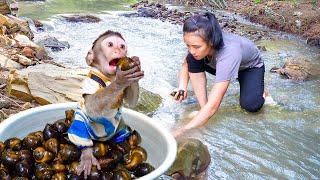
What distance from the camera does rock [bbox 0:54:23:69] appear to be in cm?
523

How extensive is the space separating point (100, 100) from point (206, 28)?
1.57m

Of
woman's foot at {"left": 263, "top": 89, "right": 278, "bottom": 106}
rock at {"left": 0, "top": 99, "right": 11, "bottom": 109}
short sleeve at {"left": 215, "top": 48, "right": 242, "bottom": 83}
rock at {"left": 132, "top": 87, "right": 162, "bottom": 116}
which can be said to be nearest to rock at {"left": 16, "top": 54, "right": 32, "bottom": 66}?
rock at {"left": 132, "top": 87, "right": 162, "bottom": 116}

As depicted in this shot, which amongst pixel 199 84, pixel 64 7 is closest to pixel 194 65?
pixel 199 84

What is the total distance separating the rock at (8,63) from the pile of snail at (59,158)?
289 cm

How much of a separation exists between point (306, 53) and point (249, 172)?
15.9 ft

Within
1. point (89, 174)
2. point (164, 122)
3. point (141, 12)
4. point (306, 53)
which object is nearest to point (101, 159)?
point (89, 174)

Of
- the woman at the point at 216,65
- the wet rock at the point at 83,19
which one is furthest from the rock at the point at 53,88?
the wet rock at the point at 83,19

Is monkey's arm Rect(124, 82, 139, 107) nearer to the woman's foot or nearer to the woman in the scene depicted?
the woman

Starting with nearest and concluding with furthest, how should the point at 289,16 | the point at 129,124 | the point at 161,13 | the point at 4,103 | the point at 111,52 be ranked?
1. the point at 111,52
2. the point at 129,124
3. the point at 4,103
4. the point at 289,16
5. the point at 161,13

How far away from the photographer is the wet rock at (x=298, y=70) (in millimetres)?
6324

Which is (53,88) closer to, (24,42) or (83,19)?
(24,42)

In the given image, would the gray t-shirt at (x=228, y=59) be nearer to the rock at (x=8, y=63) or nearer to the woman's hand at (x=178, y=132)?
the woman's hand at (x=178, y=132)

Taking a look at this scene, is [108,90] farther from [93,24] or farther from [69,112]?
[93,24]

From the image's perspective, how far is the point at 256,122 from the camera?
470 cm
